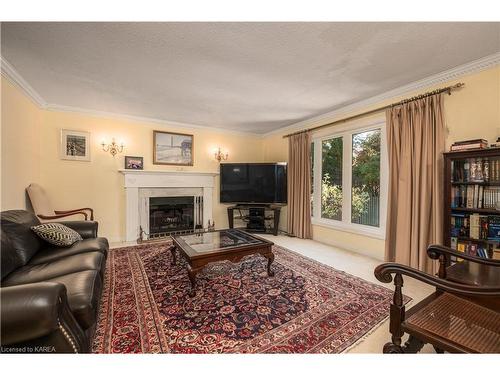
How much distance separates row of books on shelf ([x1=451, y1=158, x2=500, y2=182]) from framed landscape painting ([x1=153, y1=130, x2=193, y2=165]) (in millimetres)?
4341

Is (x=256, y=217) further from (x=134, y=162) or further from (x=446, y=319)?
(x=446, y=319)

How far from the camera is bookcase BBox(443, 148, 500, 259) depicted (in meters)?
2.16

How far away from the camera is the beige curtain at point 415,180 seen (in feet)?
8.48

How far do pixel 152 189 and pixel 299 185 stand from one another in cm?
299

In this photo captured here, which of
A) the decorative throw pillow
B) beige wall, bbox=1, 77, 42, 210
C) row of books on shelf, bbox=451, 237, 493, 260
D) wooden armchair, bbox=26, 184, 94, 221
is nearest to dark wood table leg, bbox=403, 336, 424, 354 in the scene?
row of books on shelf, bbox=451, 237, 493, 260

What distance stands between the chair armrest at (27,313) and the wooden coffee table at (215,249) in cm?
119

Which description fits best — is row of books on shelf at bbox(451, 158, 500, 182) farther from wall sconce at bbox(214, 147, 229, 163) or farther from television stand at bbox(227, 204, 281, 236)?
wall sconce at bbox(214, 147, 229, 163)

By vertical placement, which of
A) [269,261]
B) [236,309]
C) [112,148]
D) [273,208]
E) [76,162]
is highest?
[112,148]

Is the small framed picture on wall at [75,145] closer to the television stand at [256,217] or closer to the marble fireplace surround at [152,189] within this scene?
the marble fireplace surround at [152,189]

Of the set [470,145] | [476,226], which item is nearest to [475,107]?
[470,145]

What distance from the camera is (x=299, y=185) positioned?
4.57 meters

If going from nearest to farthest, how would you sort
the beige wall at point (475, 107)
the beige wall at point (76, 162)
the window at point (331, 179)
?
the beige wall at point (475, 107)
the beige wall at point (76, 162)
the window at point (331, 179)

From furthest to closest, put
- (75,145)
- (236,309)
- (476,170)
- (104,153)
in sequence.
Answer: (104,153)
(75,145)
(476,170)
(236,309)

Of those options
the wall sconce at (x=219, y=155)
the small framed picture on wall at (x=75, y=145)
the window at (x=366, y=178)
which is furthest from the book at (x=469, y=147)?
the small framed picture on wall at (x=75, y=145)
